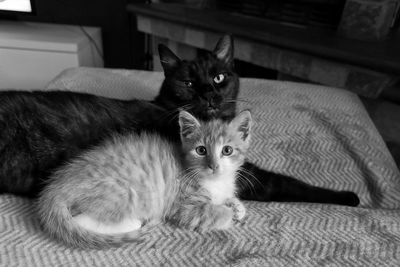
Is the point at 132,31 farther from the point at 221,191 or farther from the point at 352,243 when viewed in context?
the point at 352,243

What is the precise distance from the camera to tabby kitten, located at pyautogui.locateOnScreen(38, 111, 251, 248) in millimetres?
738

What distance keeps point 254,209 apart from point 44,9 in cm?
297

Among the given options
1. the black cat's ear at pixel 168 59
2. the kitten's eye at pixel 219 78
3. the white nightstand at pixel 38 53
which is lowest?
the white nightstand at pixel 38 53

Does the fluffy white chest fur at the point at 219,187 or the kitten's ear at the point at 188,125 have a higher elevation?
the kitten's ear at the point at 188,125

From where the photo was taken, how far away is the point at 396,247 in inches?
28.6

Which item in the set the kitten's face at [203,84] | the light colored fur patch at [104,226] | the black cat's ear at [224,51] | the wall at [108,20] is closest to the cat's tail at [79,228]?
the light colored fur patch at [104,226]

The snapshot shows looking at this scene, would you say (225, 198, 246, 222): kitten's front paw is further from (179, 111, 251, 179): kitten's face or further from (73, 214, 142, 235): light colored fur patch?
(73, 214, 142, 235): light colored fur patch

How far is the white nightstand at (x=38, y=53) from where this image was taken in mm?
2398

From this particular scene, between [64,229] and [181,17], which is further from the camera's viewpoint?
[181,17]

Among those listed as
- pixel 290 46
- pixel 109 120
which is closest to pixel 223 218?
pixel 109 120

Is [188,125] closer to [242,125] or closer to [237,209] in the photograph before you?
[242,125]

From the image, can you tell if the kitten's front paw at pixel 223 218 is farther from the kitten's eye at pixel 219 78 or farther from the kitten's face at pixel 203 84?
the kitten's eye at pixel 219 78

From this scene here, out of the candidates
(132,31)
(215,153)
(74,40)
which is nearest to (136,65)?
(132,31)

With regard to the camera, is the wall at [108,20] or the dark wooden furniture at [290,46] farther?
the wall at [108,20]
